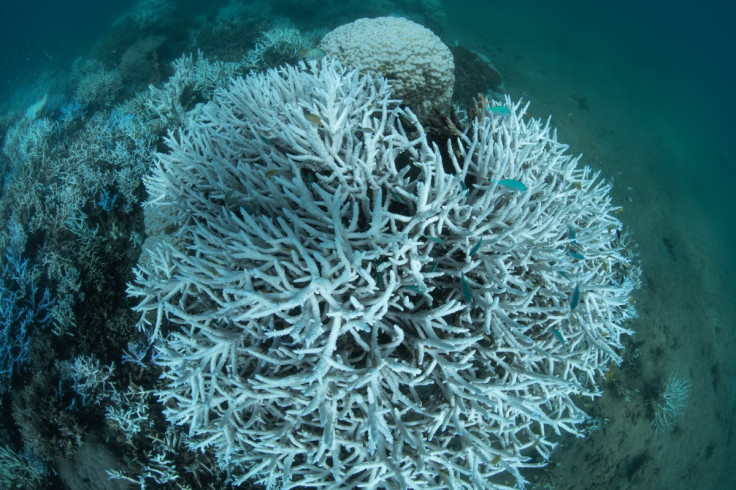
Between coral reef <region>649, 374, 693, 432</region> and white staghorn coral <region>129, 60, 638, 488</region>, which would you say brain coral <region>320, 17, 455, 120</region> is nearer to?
white staghorn coral <region>129, 60, 638, 488</region>

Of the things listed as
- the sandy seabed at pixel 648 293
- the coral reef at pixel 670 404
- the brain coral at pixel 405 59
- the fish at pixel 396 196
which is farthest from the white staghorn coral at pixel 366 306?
the coral reef at pixel 670 404

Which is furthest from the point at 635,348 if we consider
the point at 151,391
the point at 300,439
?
the point at 151,391

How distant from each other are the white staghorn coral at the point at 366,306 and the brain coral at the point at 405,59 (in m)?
1.66

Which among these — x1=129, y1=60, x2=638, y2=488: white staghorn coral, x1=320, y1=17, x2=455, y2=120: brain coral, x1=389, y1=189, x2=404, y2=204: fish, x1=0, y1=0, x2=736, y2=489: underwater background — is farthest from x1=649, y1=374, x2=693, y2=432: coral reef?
x1=389, y1=189, x2=404, y2=204: fish

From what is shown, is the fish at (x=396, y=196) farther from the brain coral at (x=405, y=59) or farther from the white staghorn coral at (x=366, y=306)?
the brain coral at (x=405, y=59)

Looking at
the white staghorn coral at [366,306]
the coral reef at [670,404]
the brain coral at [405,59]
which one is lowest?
the coral reef at [670,404]

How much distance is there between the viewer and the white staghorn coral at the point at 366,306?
2.27 m

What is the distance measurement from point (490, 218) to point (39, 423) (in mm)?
5033

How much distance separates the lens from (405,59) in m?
4.53

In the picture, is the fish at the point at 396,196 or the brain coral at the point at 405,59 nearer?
the fish at the point at 396,196

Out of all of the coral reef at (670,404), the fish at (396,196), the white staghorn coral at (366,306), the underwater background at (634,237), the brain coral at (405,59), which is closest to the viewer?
the white staghorn coral at (366,306)

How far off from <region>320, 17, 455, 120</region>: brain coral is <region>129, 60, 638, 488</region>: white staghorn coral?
1.66m

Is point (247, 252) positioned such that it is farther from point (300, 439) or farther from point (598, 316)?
point (598, 316)

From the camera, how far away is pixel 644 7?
129ft
